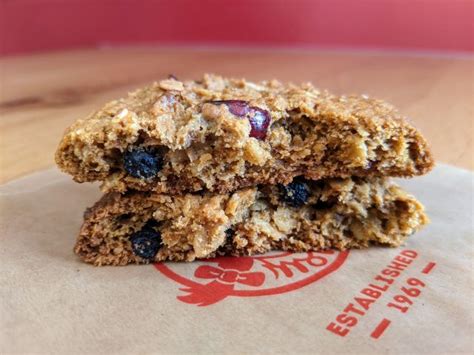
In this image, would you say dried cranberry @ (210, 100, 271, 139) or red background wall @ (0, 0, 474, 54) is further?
red background wall @ (0, 0, 474, 54)

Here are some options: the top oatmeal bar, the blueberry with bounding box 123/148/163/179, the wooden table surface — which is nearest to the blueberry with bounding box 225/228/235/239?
the top oatmeal bar

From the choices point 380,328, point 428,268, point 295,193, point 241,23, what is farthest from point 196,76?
point 380,328

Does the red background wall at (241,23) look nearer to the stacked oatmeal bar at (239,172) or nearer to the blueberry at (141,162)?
the stacked oatmeal bar at (239,172)

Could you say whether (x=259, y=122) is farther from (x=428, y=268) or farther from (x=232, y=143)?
(x=428, y=268)

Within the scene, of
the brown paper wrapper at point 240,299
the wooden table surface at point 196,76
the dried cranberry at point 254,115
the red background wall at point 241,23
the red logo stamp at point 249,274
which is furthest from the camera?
the red background wall at point 241,23

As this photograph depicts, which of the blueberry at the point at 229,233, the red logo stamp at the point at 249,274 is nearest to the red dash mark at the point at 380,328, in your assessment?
the red logo stamp at the point at 249,274

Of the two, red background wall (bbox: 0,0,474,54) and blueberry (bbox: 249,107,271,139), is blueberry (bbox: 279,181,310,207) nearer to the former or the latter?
blueberry (bbox: 249,107,271,139)
